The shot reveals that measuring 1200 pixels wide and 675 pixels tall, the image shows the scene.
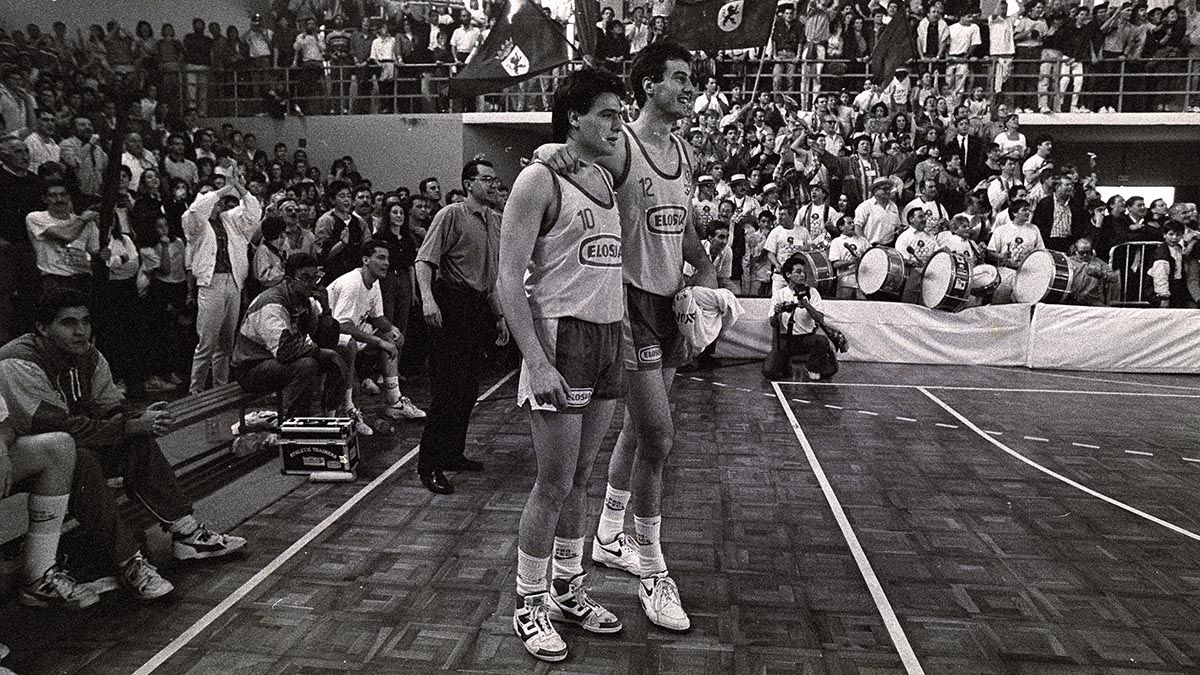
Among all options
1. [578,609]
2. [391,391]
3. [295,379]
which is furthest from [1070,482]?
[295,379]

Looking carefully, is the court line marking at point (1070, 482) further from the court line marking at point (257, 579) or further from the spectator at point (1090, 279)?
the court line marking at point (257, 579)

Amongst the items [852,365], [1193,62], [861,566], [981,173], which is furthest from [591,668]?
[1193,62]

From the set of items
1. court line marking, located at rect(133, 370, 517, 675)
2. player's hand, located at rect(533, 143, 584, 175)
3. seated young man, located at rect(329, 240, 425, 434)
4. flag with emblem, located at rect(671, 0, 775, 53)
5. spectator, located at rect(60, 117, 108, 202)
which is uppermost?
flag with emblem, located at rect(671, 0, 775, 53)

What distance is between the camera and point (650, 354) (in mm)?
3865

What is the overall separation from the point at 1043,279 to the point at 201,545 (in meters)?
10.1

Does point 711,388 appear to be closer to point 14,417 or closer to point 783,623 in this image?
point 783,623

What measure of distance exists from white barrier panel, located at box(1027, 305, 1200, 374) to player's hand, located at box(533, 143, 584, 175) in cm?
949

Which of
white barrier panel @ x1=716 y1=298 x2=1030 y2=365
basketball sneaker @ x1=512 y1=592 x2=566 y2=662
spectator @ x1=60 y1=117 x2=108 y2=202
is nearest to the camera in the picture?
basketball sneaker @ x1=512 y1=592 x2=566 y2=662

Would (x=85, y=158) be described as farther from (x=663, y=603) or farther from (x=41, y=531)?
(x=663, y=603)

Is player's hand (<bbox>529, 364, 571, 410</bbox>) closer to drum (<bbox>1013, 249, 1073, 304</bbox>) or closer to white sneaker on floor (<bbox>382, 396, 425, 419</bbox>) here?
white sneaker on floor (<bbox>382, 396, 425, 419</bbox>)

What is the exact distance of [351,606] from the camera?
4.04m

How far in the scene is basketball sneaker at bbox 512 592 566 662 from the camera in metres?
3.53

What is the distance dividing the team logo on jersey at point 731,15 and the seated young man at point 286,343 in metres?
7.37

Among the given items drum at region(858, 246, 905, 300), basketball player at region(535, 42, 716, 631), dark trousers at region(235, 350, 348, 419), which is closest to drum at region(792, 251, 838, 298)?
drum at region(858, 246, 905, 300)
